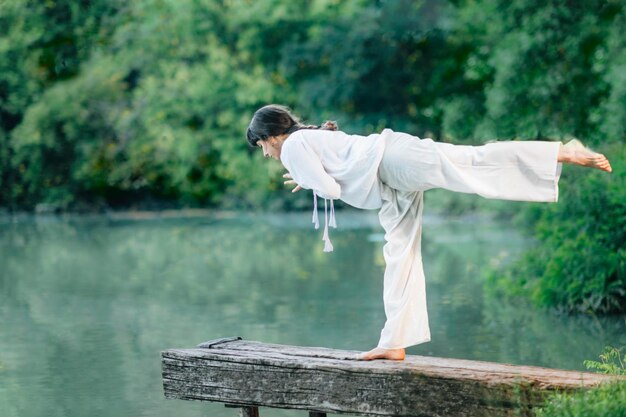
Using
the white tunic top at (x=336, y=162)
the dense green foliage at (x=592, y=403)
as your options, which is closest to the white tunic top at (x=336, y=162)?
the white tunic top at (x=336, y=162)

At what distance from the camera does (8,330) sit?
9.41 metres

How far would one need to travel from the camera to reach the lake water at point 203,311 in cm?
727

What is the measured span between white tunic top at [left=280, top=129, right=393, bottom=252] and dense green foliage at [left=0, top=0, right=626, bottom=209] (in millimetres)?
18524

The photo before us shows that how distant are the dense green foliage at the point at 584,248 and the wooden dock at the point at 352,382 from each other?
17.9ft

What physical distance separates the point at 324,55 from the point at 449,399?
22.3 m

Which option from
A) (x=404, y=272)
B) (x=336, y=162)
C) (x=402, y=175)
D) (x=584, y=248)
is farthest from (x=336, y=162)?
(x=584, y=248)

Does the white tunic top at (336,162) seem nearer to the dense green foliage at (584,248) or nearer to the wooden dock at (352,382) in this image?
the wooden dock at (352,382)

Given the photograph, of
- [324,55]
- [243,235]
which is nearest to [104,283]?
[243,235]

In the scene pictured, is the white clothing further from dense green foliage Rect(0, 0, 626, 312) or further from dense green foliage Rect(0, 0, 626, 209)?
dense green foliage Rect(0, 0, 626, 209)

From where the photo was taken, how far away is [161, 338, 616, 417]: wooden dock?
4.19m

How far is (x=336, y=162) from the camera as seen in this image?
479 centimetres

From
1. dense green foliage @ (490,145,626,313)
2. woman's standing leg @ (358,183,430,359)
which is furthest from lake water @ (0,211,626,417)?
woman's standing leg @ (358,183,430,359)

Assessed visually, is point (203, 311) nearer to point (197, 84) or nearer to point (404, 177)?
point (404, 177)

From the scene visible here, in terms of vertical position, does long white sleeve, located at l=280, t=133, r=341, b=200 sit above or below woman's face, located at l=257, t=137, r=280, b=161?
below
